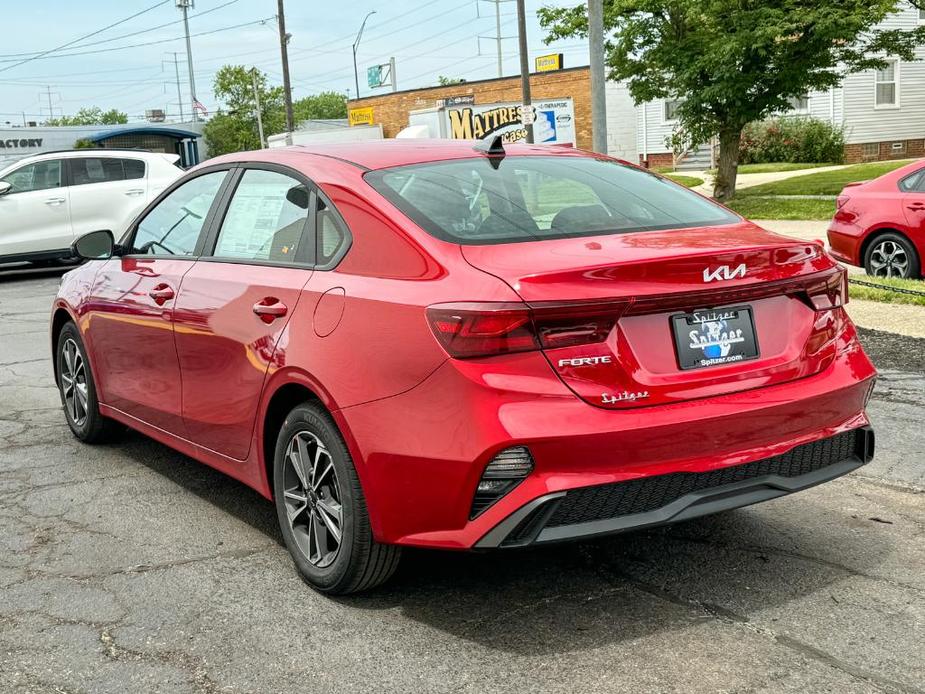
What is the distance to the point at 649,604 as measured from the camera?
3768 mm

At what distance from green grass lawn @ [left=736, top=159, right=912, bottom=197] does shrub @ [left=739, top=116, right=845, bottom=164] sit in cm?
870

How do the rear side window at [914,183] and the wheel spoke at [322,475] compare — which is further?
the rear side window at [914,183]

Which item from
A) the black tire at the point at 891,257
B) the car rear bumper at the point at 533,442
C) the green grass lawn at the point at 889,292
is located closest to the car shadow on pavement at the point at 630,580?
the car rear bumper at the point at 533,442

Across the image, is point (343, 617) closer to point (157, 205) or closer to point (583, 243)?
point (583, 243)

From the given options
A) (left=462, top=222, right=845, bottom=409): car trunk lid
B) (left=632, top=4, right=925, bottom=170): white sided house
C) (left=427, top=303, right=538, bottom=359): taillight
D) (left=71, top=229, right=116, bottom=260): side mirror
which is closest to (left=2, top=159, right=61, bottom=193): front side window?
(left=71, top=229, right=116, bottom=260): side mirror

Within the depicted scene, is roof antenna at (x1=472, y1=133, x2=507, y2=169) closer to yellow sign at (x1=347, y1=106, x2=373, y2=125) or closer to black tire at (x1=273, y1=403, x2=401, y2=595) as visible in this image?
→ black tire at (x1=273, y1=403, x2=401, y2=595)

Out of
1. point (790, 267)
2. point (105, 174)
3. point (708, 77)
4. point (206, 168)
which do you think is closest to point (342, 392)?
point (790, 267)

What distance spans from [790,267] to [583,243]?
0.71 metres

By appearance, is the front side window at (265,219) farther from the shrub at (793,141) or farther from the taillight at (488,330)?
the shrub at (793,141)

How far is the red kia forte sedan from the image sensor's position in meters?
3.29

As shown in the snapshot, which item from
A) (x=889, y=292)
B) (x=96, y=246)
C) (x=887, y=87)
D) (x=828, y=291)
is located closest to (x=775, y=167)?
(x=887, y=87)

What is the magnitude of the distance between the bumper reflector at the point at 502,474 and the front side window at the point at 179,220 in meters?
2.31

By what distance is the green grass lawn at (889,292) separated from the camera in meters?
9.80

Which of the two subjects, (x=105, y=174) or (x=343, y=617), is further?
(x=105, y=174)
